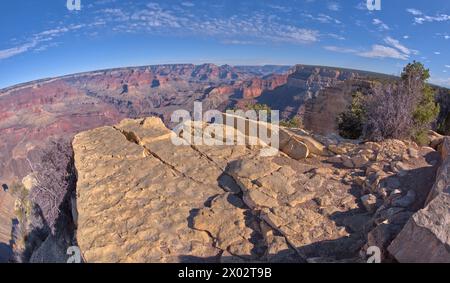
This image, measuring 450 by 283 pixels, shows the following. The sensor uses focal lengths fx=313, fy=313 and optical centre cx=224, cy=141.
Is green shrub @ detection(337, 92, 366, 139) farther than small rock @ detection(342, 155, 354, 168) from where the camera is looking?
Yes

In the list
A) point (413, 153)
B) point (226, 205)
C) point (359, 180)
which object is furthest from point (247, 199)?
point (413, 153)

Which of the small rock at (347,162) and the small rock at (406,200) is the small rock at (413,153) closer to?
the small rock at (347,162)

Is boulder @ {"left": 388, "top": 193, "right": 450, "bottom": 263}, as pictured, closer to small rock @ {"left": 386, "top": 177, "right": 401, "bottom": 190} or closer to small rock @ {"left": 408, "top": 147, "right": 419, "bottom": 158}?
small rock @ {"left": 386, "top": 177, "right": 401, "bottom": 190}

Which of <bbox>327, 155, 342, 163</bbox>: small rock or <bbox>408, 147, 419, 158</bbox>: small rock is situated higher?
<bbox>408, 147, 419, 158</bbox>: small rock

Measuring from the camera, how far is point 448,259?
3498mm

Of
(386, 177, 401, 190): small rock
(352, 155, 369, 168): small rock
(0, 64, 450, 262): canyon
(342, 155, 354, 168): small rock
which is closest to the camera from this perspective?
(0, 64, 450, 262): canyon

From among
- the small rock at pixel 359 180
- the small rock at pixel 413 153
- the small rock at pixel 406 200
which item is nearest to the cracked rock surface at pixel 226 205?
the small rock at pixel 359 180

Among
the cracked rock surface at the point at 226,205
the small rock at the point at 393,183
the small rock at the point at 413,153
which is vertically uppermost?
the small rock at the point at 413,153

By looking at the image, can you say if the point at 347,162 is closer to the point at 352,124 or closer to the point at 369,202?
the point at 369,202

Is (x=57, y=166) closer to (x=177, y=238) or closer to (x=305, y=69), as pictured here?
(x=177, y=238)

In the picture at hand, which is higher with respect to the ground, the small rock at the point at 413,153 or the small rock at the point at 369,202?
the small rock at the point at 413,153

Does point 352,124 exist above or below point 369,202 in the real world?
above

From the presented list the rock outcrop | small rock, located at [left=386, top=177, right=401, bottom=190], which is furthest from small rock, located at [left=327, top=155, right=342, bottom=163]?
the rock outcrop
